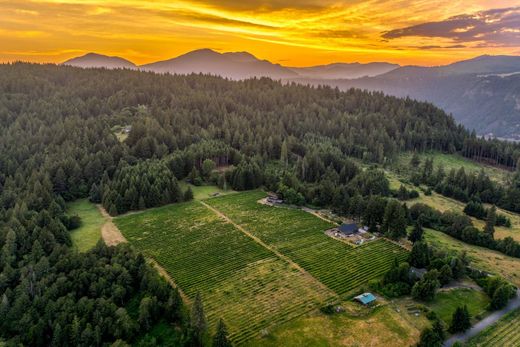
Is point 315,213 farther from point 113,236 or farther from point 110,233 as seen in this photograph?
point 110,233

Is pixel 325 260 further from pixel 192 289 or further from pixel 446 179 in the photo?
pixel 446 179

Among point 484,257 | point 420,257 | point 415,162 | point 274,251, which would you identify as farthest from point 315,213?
point 415,162

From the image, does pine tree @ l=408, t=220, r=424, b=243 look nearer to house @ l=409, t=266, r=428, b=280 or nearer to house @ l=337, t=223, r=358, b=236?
house @ l=337, t=223, r=358, b=236

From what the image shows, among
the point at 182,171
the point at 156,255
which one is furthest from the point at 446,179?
the point at 156,255

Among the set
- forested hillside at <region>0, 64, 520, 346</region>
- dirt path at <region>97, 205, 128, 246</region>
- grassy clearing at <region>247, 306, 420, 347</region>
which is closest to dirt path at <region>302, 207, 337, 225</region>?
forested hillside at <region>0, 64, 520, 346</region>

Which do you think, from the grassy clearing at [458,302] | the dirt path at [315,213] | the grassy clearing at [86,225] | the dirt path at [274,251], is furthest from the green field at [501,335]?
the grassy clearing at [86,225]

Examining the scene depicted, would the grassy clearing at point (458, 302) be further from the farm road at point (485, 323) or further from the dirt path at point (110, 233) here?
the dirt path at point (110, 233)

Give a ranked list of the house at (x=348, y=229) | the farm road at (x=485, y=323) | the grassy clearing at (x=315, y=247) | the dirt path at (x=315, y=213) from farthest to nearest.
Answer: the dirt path at (x=315, y=213) < the house at (x=348, y=229) < the grassy clearing at (x=315, y=247) < the farm road at (x=485, y=323)
